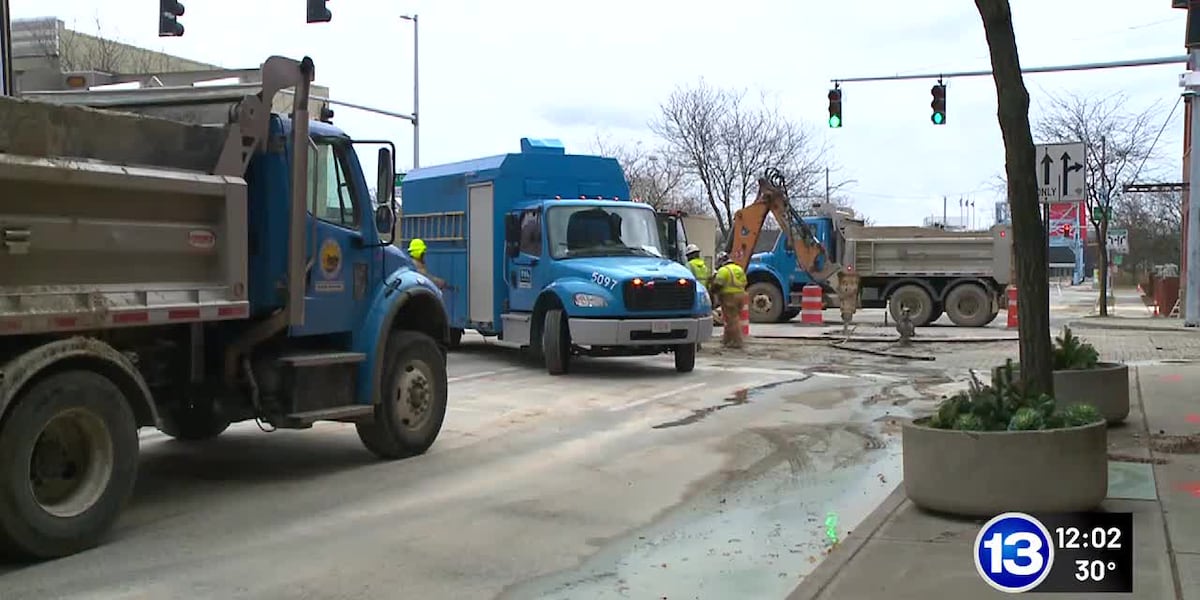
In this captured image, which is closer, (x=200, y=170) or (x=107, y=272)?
(x=107, y=272)

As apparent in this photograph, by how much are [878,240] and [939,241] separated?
1462 mm

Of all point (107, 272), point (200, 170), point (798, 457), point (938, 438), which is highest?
A: point (200, 170)

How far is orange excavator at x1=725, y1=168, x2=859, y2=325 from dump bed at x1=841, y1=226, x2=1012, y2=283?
0.83m

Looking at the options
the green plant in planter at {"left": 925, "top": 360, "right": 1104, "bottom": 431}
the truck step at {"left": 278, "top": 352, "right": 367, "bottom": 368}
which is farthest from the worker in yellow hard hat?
the green plant in planter at {"left": 925, "top": 360, "right": 1104, "bottom": 431}

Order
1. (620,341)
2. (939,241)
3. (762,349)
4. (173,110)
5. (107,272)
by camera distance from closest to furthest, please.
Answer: (107,272), (173,110), (620,341), (762,349), (939,241)

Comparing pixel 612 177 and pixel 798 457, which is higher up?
pixel 612 177

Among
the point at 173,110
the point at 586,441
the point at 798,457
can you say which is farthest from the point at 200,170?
the point at 798,457

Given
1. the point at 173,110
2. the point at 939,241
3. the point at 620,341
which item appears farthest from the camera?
the point at 939,241

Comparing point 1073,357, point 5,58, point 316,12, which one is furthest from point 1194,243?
point 5,58

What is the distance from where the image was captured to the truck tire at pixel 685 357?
49.4 ft

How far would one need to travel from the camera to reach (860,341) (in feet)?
66.9

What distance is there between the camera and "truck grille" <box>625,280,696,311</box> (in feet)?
46.1

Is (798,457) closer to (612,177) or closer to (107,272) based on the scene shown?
(107,272)

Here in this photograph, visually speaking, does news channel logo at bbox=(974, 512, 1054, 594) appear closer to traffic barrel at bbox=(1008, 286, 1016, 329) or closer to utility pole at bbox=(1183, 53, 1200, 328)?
traffic barrel at bbox=(1008, 286, 1016, 329)
